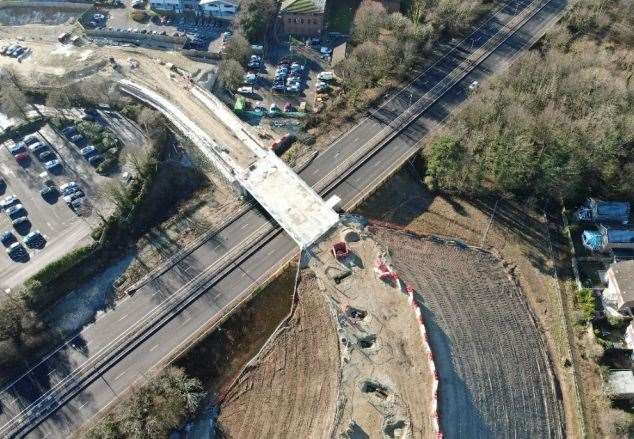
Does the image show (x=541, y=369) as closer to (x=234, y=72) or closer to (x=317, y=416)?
(x=317, y=416)

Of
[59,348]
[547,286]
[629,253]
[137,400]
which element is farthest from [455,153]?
[59,348]

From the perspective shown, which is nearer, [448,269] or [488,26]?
[448,269]

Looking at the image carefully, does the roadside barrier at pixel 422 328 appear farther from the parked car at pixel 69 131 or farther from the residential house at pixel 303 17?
the parked car at pixel 69 131

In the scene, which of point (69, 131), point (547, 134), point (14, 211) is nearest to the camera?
point (14, 211)

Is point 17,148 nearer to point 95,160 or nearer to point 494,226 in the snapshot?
point 95,160

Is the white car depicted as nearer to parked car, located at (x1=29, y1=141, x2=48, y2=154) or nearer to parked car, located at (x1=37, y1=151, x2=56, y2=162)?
parked car, located at (x1=37, y1=151, x2=56, y2=162)

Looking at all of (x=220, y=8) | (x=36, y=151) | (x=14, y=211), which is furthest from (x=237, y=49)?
(x=14, y=211)

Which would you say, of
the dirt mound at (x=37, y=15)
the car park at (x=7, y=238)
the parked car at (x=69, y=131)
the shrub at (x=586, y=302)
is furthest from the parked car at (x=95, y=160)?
the shrub at (x=586, y=302)
